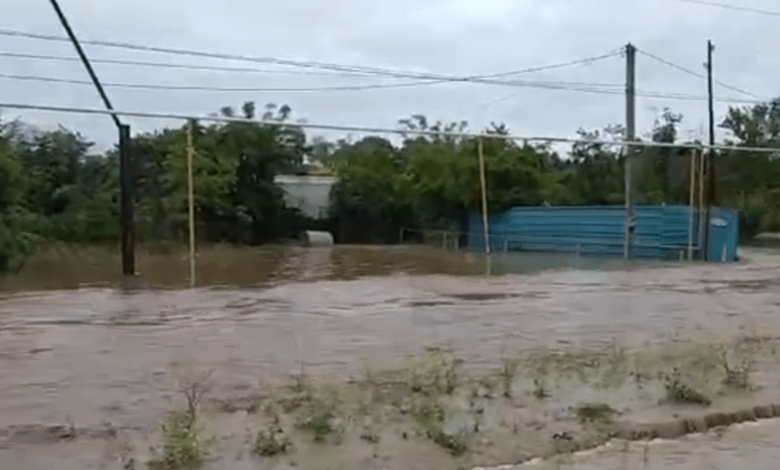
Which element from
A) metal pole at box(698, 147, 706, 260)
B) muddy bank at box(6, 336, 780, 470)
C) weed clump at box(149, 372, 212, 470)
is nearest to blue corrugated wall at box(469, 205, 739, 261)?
metal pole at box(698, 147, 706, 260)

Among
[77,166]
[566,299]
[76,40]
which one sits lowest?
[566,299]

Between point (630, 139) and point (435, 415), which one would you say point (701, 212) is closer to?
point (630, 139)

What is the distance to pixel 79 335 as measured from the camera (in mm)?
11562

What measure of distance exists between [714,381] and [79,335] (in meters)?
7.13

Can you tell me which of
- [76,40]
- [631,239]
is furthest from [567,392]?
[631,239]

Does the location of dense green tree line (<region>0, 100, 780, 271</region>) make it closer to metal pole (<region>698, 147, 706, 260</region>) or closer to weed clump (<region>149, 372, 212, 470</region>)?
metal pole (<region>698, 147, 706, 260</region>)

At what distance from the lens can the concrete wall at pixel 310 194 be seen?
3531cm

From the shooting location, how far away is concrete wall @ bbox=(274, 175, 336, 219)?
35.3 meters

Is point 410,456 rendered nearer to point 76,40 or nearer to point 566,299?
point 566,299

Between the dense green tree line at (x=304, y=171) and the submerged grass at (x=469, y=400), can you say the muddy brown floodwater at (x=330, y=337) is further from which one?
the dense green tree line at (x=304, y=171)

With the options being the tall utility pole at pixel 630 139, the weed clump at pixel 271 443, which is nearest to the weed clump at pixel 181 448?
the weed clump at pixel 271 443

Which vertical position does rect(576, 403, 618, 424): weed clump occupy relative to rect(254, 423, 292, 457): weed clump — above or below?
below

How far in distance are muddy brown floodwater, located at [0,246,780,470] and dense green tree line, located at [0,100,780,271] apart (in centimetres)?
309

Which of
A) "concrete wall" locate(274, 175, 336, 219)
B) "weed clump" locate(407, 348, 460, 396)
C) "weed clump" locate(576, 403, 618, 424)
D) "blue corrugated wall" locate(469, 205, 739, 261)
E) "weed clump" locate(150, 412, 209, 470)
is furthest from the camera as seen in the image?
"concrete wall" locate(274, 175, 336, 219)
